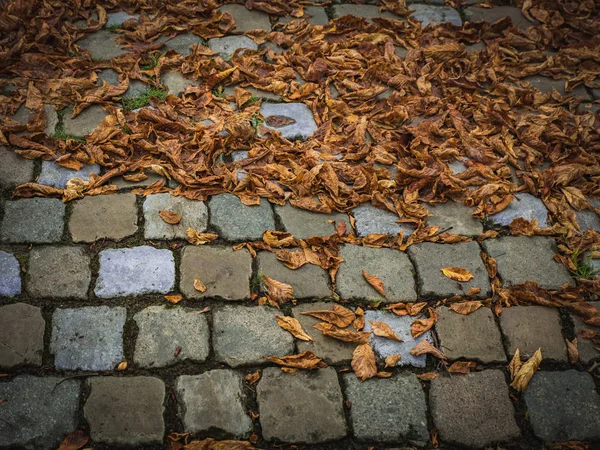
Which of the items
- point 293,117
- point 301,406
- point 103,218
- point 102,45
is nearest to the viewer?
point 301,406

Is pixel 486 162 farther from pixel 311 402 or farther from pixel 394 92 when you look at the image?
pixel 311 402

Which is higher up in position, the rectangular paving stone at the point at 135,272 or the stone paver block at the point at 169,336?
the rectangular paving stone at the point at 135,272

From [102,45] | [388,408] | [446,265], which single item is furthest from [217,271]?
[102,45]

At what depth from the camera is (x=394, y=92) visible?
10.4 feet

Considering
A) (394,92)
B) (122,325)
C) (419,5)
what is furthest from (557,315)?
(419,5)

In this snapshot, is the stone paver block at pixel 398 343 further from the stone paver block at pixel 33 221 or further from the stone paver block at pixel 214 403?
the stone paver block at pixel 33 221

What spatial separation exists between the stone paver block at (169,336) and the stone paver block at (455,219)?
1.20 metres

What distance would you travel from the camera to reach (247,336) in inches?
81.4

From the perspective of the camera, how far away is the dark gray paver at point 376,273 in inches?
88.7

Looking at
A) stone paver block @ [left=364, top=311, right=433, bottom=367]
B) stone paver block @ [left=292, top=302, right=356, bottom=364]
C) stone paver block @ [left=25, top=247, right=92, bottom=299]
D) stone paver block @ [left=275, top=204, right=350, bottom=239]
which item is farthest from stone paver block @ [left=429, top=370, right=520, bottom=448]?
stone paver block @ [left=25, top=247, right=92, bottom=299]

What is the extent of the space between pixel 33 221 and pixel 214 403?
1.17m

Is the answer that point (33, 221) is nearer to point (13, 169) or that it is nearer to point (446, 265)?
point (13, 169)

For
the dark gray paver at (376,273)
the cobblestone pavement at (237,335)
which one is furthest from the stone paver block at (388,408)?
the dark gray paver at (376,273)

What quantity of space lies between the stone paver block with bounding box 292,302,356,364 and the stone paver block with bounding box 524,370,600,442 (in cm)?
70
